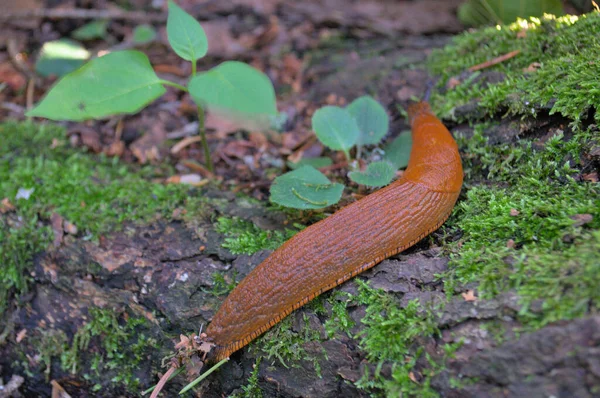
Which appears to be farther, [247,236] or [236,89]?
[247,236]

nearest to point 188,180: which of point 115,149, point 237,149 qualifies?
point 237,149

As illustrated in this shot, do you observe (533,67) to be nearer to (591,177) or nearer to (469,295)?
(591,177)

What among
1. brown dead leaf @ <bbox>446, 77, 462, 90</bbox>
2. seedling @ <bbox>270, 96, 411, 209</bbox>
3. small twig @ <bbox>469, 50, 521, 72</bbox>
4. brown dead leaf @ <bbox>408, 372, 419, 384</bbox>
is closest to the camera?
brown dead leaf @ <bbox>408, 372, 419, 384</bbox>

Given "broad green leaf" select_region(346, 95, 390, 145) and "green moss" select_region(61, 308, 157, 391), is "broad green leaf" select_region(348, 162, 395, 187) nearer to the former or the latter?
"broad green leaf" select_region(346, 95, 390, 145)

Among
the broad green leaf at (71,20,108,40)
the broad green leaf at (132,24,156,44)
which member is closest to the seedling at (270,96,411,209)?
the broad green leaf at (132,24,156,44)

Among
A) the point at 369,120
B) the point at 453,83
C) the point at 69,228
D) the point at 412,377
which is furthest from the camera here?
the point at 453,83

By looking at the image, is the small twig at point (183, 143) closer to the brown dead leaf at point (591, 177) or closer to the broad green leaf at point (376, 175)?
the broad green leaf at point (376, 175)
